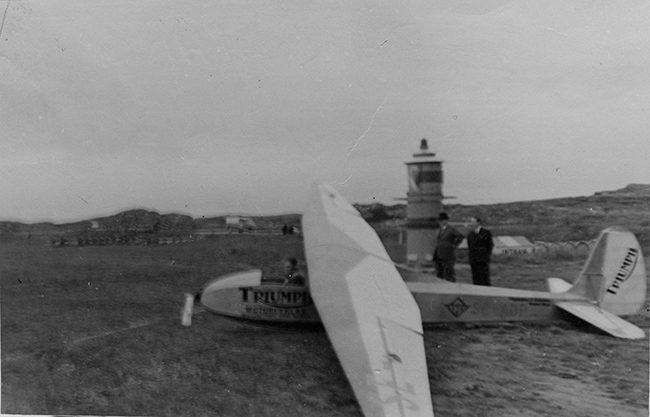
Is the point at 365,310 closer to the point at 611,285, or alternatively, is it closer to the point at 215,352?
the point at 215,352

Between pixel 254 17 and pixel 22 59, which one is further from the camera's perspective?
pixel 22 59

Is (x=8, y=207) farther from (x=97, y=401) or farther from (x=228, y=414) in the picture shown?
(x=228, y=414)

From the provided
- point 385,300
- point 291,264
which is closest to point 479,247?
point 385,300

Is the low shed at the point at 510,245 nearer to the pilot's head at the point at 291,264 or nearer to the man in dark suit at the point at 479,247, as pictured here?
the man in dark suit at the point at 479,247

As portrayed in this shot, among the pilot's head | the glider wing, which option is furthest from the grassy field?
the glider wing

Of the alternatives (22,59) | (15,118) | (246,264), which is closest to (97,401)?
(246,264)
